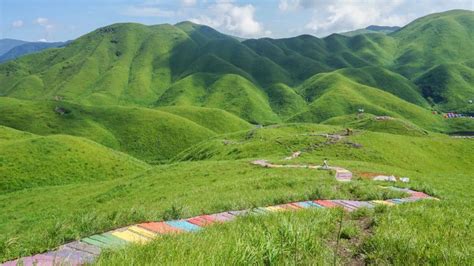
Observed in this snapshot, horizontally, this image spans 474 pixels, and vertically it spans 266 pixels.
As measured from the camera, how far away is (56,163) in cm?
6675

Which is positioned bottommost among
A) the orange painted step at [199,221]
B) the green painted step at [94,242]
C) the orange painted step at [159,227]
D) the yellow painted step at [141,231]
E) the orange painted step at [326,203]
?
the orange painted step at [326,203]

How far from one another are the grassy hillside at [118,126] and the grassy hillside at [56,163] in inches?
1645

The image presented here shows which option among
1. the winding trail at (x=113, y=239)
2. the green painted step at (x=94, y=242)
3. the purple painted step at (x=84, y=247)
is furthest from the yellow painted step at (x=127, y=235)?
the purple painted step at (x=84, y=247)

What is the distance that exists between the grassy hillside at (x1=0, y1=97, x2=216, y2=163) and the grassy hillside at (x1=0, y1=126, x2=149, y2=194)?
4179 centimetres

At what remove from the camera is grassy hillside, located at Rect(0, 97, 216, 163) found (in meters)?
124

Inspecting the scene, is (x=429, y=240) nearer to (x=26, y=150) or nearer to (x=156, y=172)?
(x=156, y=172)

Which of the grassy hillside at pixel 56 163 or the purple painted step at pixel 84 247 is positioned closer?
the purple painted step at pixel 84 247

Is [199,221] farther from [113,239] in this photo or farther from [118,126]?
[118,126]

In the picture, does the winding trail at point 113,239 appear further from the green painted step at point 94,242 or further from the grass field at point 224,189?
the grass field at point 224,189

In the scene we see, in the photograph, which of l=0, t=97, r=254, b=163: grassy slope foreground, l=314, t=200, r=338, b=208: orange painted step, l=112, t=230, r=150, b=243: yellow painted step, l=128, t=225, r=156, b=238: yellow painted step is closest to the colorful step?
l=128, t=225, r=156, b=238: yellow painted step

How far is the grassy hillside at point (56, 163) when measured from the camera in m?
61.6

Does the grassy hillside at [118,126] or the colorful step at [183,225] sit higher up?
the colorful step at [183,225]

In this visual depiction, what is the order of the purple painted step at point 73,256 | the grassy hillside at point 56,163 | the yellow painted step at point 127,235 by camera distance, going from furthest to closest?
the grassy hillside at point 56,163
the yellow painted step at point 127,235
the purple painted step at point 73,256

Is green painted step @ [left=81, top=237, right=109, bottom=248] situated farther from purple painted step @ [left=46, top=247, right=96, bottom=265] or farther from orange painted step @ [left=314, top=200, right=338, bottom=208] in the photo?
orange painted step @ [left=314, top=200, right=338, bottom=208]
